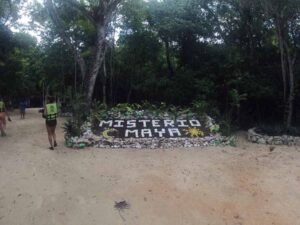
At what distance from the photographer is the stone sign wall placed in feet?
40.1

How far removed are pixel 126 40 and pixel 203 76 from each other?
16.5 ft

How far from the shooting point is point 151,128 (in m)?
12.7

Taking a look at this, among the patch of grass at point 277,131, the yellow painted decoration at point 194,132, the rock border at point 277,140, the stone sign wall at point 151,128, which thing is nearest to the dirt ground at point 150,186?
the rock border at point 277,140

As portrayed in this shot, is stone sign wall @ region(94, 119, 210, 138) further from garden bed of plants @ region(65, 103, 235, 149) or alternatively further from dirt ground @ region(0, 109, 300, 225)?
dirt ground @ region(0, 109, 300, 225)

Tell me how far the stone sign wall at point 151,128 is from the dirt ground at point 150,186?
130 centimetres

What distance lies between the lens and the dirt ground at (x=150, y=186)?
631 cm

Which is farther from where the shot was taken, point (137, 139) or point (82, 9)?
point (82, 9)

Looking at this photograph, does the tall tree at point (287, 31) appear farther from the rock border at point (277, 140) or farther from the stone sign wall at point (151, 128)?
the stone sign wall at point (151, 128)

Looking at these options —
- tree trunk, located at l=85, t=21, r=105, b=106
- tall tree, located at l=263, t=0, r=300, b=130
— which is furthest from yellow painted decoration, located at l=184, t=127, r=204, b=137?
tree trunk, located at l=85, t=21, r=105, b=106

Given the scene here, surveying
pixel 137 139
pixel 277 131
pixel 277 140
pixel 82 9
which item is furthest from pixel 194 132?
pixel 82 9

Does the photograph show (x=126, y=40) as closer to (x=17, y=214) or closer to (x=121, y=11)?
(x=121, y=11)

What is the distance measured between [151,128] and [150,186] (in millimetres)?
5043

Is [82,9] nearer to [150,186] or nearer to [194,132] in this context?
[194,132]

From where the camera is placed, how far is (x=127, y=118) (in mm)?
13516
